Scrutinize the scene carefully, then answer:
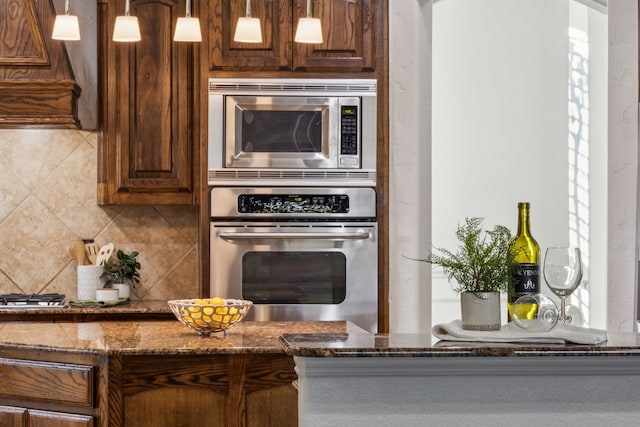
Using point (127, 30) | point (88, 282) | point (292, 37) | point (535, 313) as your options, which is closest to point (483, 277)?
point (535, 313)

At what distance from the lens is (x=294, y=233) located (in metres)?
4.34

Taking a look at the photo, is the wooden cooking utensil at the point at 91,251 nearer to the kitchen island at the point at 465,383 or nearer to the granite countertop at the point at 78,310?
the granite countertop at the point at 78,310

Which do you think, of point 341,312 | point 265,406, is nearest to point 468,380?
point 265,406

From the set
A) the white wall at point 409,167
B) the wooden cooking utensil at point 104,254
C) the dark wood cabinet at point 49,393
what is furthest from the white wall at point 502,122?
the dark wood cabinet at point 49,393

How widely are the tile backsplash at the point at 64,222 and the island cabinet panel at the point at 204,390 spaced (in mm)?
2199

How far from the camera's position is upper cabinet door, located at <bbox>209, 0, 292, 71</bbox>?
438cm

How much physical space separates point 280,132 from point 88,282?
132 cm

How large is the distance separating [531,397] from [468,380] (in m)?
0.13

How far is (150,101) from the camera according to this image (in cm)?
452

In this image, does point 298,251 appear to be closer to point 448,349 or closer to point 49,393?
point 49,393

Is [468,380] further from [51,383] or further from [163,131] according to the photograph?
[163,131]

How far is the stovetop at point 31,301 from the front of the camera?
14.3 ft

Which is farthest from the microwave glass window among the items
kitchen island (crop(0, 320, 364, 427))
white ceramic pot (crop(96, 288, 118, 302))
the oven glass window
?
kitchen island (crop(0, 320, 364, 427))

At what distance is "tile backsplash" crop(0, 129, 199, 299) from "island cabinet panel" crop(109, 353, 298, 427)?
7.22 feet
